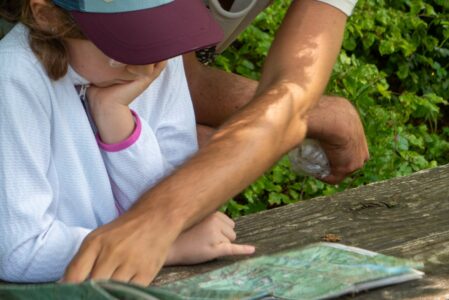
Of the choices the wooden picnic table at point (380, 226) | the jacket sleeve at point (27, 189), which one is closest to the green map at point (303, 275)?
the wooden picnic table at point (380, 226)

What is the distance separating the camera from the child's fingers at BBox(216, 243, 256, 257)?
227 centimetres

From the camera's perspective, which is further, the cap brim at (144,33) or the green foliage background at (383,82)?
the green foliage background at (383,82)

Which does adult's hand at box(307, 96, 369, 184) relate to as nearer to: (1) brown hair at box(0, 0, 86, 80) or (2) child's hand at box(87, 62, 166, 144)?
(2) child's hand at box(87, 62, 166, 144)

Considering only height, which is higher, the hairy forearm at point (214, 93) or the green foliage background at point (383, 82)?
the hairy forearm at point (214, 93)

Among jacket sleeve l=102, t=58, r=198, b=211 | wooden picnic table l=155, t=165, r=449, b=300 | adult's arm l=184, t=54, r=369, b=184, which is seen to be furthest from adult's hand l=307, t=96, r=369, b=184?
jacket sleeve l=102, t=58, r=198, b=211

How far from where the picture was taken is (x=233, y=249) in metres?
2.28

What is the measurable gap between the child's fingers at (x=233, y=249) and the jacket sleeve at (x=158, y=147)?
233mm

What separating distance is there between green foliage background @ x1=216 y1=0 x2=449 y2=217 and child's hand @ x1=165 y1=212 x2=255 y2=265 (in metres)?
2.29

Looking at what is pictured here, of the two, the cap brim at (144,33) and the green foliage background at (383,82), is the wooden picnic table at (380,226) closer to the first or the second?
the cap brim at (144,33)

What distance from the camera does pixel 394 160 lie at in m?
5.07

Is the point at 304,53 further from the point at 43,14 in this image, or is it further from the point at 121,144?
the point at 43,14

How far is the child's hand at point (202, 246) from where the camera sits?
A: 2.25m

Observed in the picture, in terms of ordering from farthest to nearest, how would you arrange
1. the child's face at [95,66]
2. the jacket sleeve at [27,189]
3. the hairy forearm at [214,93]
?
the hairy forearm at [214,93] → the child's face at [95,66] → the jacket sleeve at [27,189]

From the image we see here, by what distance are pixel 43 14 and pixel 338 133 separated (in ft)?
3.75
